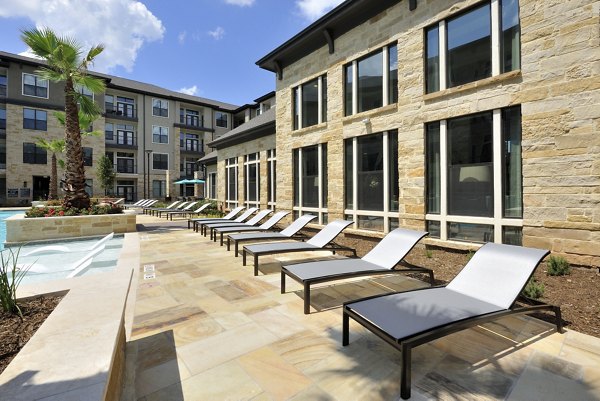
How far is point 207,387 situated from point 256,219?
913 cm

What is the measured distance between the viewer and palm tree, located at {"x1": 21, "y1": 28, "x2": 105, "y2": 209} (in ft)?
37.2

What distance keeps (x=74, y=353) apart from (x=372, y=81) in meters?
9.73

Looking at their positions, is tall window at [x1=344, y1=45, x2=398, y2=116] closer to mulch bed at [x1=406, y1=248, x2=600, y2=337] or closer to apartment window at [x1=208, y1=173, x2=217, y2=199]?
mulch bed at [x1=406, y1=248, x2=600, y2=337]

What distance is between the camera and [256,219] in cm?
1166

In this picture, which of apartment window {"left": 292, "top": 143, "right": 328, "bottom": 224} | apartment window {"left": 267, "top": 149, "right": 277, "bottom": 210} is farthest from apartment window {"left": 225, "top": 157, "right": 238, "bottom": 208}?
apartment window {"left": 292, "top": 143, "right": 328, "bottom": 224}

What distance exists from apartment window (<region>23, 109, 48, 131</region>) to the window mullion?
40.6 m

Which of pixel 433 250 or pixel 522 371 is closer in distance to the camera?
pixel 522 371

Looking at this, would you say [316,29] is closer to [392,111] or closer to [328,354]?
[392,111]

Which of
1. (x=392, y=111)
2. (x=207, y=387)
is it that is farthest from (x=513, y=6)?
(x=207, y=387)

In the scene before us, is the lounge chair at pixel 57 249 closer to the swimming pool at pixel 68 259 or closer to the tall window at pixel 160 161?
the swimming pool at pixel 68 259

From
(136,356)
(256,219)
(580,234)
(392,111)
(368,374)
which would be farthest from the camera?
(256,219)

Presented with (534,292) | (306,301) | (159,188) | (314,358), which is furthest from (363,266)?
(159,188)

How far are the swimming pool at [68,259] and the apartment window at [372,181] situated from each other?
6.94m

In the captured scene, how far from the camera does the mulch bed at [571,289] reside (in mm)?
3812
